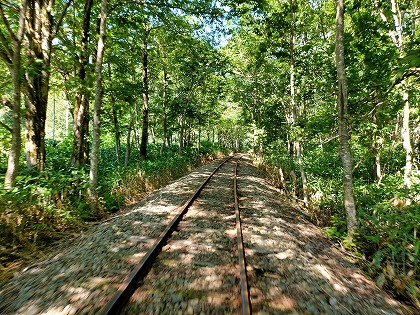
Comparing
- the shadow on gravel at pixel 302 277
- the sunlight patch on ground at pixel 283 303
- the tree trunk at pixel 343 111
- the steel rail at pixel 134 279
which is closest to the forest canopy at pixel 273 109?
the tree trunk at pixel 343 111

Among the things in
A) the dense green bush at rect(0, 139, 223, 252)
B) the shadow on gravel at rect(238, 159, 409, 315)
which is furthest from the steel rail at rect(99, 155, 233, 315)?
the dense green bush at rect(0, 139, 223, 252)

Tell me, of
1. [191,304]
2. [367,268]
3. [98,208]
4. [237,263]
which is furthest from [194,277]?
[98,208]

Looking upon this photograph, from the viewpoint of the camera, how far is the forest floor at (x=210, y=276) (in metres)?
2.78

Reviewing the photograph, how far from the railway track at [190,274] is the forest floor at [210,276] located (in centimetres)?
4

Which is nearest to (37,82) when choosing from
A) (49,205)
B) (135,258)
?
(49,205)

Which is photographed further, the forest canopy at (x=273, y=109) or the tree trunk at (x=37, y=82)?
the tree trunk at (x=37, y=82)

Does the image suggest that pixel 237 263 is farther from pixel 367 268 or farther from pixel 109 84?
pixel 109 84

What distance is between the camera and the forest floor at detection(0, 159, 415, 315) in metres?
2.78

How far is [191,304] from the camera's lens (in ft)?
9.13

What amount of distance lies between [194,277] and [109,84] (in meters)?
8.67

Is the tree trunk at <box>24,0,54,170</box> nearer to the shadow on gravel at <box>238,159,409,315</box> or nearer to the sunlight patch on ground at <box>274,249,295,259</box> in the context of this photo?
the shadow on gravel at <box>238,159,409,315</box>

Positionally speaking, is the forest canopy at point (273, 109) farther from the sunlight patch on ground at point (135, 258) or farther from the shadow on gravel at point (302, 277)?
the sunlight patch on ground at point (135, 258)

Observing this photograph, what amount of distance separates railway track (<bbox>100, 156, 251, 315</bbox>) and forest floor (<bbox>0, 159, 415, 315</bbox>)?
0.13ft

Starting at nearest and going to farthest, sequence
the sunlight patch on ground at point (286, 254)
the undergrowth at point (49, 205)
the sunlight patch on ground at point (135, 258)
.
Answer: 1. the sunlight patch on ground at point (135, 258)
2. the sunlight patch on ground at point (286, 254)
3. the undergrowth at point (49, 205)
